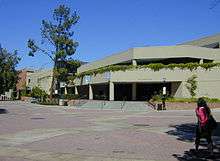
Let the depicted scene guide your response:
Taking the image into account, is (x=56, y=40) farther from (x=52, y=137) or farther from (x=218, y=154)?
(x=218, y=154)

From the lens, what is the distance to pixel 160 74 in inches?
2101

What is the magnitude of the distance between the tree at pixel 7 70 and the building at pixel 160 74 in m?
27.3

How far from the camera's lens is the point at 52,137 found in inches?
675

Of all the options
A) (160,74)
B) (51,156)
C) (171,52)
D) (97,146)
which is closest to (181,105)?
(160,74)

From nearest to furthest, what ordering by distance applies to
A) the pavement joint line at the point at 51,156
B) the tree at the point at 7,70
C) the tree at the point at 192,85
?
1. the pavement joint line at the point at 51,156
2. the tree at the point at 192,85
3. the tree at the point at 7,70

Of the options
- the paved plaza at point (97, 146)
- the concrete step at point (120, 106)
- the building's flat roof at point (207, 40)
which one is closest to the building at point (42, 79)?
the building's flat roof at point (207, 40)

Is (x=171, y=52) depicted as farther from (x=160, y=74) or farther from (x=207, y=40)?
(x=207, y=40)

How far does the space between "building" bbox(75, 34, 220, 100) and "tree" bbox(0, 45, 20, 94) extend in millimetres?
27306

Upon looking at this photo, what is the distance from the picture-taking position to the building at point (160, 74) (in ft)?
167

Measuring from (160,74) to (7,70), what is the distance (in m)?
45.1

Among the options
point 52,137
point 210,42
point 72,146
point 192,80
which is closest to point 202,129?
point 72,146

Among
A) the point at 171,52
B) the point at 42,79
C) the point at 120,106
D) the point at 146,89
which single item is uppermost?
the point at 171,52

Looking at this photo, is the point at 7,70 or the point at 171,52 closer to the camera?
the point at 171,52

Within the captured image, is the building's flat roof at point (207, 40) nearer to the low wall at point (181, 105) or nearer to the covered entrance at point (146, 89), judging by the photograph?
the covered entrance at point (146, 89)
